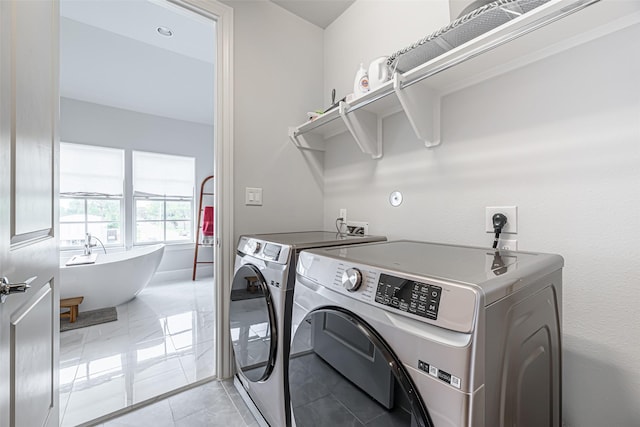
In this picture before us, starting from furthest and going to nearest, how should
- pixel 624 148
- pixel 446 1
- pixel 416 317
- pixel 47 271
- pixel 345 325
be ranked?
1. pixel 446 1
2. pixel 47 271
3. pixel 624 148
4. pixel 345 325
5. pixel 416 317

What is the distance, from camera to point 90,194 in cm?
372

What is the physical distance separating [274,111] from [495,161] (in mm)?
1413

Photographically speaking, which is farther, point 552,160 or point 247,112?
point 247,112

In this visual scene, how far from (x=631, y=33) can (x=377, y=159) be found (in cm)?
109

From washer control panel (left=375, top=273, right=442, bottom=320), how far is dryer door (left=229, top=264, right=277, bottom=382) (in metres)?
0.66

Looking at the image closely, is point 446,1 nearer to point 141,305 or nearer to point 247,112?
point 247,112

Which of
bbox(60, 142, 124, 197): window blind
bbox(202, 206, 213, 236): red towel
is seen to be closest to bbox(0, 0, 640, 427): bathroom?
bbox(202, 206, 213, 236): red towel

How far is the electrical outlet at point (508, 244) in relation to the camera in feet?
3.59

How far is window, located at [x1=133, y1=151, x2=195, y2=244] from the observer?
Result: 13.4 ft

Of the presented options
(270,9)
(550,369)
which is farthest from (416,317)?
(270,9)

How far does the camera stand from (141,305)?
3021 mm

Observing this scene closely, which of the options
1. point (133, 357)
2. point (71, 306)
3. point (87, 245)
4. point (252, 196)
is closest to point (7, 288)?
point (252, 196)

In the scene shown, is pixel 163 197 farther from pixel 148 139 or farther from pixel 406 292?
pixel 406 292

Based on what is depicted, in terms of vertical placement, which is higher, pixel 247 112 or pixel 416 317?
pixel 247 112
